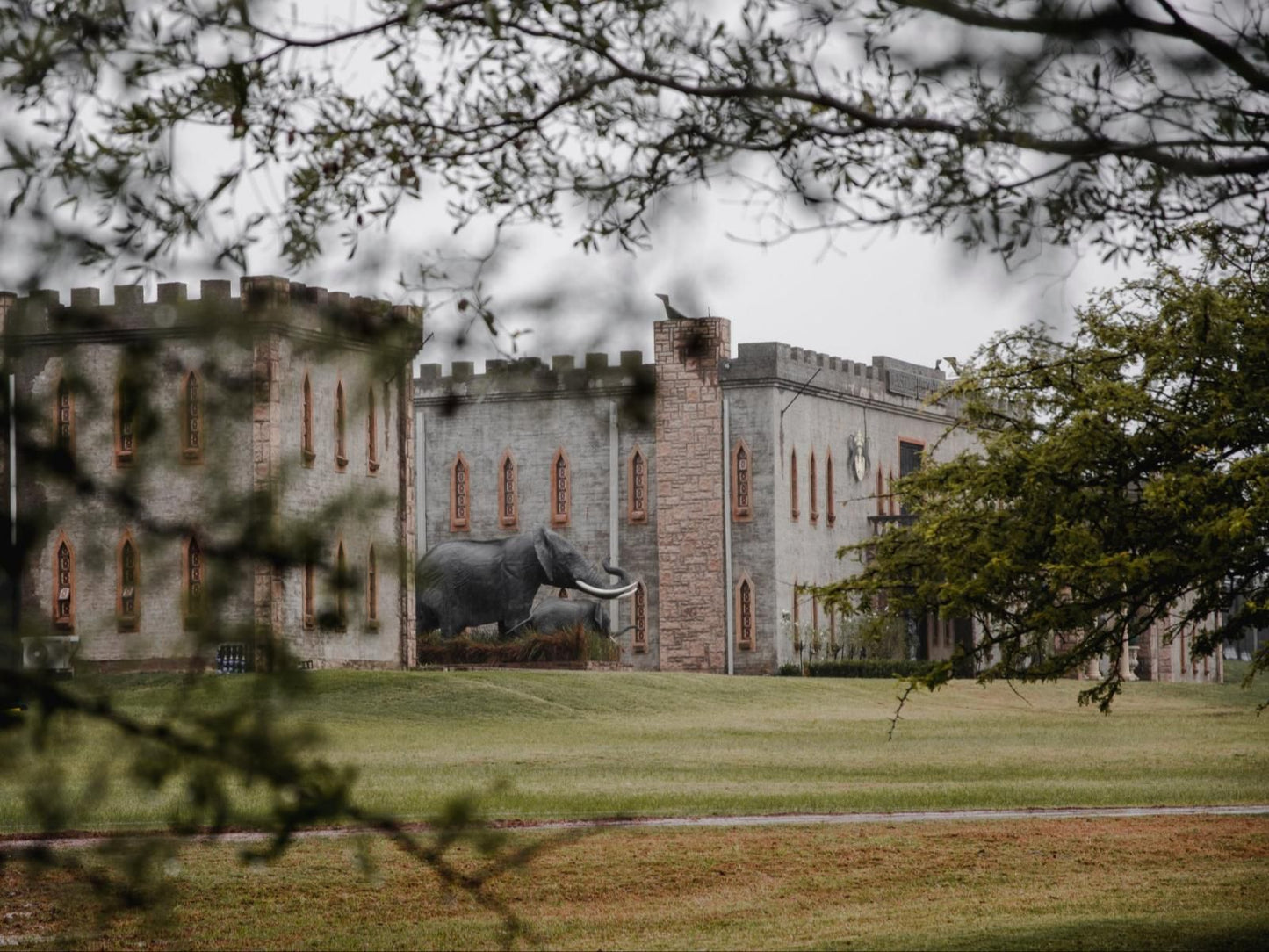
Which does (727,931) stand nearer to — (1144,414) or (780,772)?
(1144,414)

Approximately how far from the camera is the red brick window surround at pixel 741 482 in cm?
5506

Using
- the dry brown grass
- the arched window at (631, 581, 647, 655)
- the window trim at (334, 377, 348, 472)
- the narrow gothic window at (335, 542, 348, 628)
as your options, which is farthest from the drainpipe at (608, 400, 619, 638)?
the narrow gothic window at (335, 542, 348, 628)

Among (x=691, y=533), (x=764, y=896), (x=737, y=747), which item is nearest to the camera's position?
(x=764, y=896)

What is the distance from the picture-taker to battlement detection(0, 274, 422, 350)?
5.82 m

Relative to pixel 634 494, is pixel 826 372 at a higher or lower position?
higher

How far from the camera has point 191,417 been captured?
6.46m

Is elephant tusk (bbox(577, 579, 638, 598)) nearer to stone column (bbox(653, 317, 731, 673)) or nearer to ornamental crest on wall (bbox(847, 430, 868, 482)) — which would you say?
stone column (bbox(653, 317, 731, 673))

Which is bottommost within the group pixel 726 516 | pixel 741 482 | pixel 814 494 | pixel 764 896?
pixel 764 896

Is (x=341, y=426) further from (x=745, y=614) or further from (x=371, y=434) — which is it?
(x=745, y=614)

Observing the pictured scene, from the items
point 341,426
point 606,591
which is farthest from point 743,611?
point 341,426

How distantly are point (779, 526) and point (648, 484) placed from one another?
3.94 m

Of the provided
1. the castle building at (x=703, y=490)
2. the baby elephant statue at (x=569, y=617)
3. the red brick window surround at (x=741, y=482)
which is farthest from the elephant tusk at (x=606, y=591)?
the red brick window surround at (x=741, y=482)

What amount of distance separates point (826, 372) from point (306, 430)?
51.5 meters

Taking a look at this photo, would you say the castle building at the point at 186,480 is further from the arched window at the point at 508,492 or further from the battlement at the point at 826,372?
the arched window at the point at 508,492
